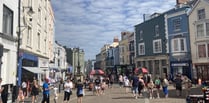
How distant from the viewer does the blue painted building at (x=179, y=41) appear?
3594cm

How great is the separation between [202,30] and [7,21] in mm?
25246

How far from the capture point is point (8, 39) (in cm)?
1673

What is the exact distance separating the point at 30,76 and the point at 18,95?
784 cm

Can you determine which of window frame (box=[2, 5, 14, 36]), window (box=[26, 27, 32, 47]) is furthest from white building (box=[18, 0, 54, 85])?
window frame (box=[2, 5, 14, 36])

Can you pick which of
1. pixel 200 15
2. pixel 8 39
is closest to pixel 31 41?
pixel 8 39

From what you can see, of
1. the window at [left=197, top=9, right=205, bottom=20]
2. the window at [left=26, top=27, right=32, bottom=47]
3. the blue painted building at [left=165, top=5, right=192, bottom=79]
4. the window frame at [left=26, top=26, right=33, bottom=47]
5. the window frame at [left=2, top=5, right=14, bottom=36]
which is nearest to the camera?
the window frame at [left=2, top=5, right=14, bottom=36]

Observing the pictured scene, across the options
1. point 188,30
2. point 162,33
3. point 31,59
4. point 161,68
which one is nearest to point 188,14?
point 188,30

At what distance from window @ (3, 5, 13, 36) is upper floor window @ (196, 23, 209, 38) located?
24.6 metres

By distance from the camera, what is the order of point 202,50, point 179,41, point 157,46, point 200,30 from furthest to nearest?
point 157,46 → point 179,41 → point 200,30 → point 202,50

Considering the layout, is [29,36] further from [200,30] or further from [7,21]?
[200,30]

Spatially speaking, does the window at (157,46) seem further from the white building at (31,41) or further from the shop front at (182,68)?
the white building at (31,41)

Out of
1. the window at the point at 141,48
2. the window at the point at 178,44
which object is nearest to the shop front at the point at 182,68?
the window at the point at 178,44

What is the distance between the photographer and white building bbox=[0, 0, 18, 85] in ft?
53.4

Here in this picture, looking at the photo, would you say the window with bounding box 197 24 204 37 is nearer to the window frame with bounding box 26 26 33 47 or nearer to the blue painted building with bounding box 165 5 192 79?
the blue painted building with bounding box 165 5 192 79
